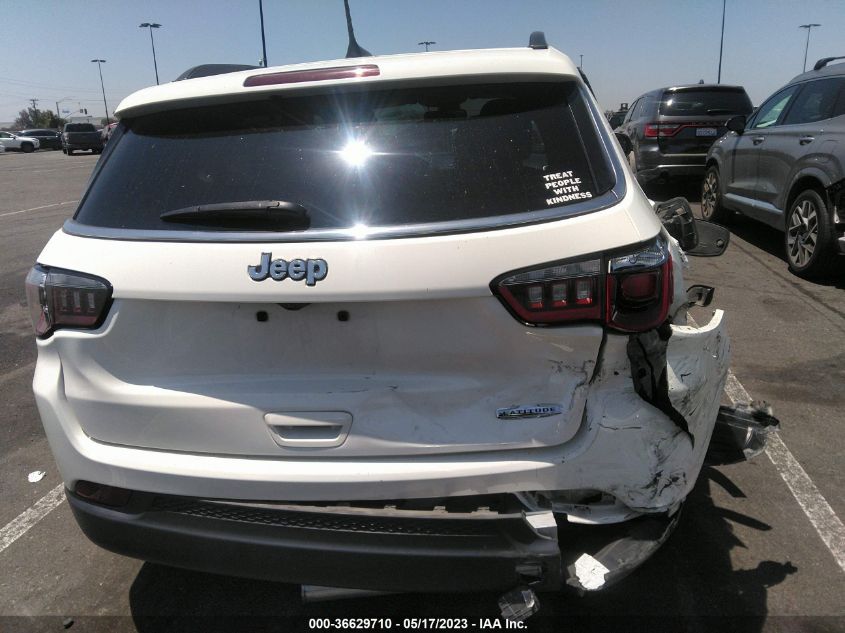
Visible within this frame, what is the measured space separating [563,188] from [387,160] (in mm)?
520

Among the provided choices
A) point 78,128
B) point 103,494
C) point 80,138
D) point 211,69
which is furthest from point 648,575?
point 78,128

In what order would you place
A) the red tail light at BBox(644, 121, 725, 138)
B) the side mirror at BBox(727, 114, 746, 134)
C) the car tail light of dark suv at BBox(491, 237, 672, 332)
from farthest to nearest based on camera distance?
the red tail light at BBox(644, 121, 725, 138) → the side mirror at BBox(727, 114, 746, 134) → the car tail light of dark suv at BBox(491, 237, 672, 332)

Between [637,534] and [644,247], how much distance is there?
2.75ft

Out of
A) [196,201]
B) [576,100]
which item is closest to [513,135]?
[576,100]

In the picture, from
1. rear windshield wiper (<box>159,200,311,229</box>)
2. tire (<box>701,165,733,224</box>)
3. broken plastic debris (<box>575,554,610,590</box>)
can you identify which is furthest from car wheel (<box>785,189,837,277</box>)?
rear windshield wiper (<box>159,200,311,229</box>)

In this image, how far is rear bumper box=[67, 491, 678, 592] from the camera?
6.05 ft

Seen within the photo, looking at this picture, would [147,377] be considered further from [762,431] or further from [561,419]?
[762,431]

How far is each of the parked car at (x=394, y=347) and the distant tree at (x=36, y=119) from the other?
95439 millimetres

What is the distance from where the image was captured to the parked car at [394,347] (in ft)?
5.90

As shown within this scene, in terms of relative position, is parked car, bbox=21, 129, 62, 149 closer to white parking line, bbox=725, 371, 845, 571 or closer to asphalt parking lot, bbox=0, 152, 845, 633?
asphalt parking lot, bbox=0, 152, 845, 633

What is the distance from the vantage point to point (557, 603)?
8.15ft

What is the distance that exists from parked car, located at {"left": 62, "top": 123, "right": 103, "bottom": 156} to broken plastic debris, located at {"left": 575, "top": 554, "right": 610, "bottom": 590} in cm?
4031

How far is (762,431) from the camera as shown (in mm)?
2346

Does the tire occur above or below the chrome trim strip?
below
